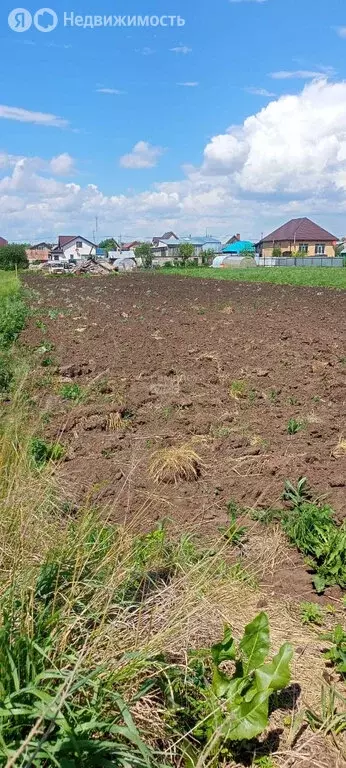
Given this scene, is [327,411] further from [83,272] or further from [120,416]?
[83,272]

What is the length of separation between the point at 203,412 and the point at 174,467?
2.31 meters

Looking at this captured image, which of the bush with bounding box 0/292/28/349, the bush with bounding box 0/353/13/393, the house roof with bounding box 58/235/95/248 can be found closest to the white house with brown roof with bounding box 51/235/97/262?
the house roof with bounding box 58/235/95/248

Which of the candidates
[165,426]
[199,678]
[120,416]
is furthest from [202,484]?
[199,678]

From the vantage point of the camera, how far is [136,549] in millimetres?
3916

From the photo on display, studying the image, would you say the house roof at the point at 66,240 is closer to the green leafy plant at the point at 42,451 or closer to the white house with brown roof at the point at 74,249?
the white house with brown roof at the point at 74,249

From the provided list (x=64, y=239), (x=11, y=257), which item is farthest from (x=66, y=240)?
(x=11, y=257)

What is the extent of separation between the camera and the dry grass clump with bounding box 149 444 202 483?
5910 mm

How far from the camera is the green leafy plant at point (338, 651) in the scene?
340 centimetres

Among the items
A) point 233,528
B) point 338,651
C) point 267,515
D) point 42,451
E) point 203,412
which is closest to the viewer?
point 338,651

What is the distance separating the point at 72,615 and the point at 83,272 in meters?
69.1

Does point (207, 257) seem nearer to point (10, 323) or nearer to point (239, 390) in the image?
point (10, 323)

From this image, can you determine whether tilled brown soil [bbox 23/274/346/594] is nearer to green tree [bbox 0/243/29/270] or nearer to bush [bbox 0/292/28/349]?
bush [bbox 0/292/28/349]

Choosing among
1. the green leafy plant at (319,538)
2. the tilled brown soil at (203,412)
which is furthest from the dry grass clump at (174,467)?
the green leafy plant at (319,538)

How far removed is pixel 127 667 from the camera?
266cm
